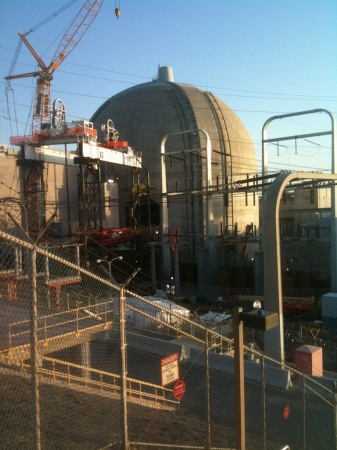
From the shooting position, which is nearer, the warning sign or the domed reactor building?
the warning sign

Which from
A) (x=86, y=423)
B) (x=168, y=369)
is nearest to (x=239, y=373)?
(x=168, y=369)

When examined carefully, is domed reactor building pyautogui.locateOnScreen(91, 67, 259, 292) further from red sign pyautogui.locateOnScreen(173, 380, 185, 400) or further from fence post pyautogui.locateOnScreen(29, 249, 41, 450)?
fence post pyautogui.locateOnScreen(29, 249, 41, 450)

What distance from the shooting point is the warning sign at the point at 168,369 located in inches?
214

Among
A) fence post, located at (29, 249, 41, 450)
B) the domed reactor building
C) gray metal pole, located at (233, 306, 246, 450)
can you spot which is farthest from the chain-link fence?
the domed reactor building

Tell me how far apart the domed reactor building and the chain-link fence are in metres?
17.2

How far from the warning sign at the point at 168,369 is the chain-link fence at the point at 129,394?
12 millimetres

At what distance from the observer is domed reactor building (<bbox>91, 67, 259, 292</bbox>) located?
99.3 feet

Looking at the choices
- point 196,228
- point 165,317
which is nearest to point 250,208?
point 196,228

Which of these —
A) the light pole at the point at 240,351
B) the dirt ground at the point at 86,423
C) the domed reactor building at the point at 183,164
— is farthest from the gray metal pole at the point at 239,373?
the domed reactor building at the point at 183,164

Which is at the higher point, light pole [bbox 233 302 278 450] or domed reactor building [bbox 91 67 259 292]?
domed reactor building [bbox 91 67 259 292]

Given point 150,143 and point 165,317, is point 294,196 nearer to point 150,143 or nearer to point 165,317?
point 150,143

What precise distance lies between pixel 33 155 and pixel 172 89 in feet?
52.8

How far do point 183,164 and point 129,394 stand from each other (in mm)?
26560

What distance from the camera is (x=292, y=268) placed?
24.7 meters
